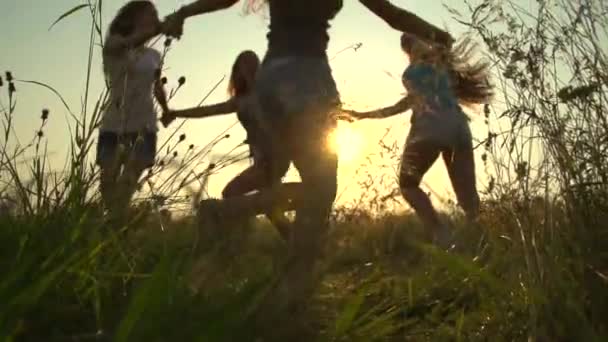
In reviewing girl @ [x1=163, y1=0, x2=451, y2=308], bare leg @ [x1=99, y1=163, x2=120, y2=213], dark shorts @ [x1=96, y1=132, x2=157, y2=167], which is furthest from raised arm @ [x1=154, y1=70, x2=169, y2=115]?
girl @ [x1=163, y1=0, x2=451, y2=308]

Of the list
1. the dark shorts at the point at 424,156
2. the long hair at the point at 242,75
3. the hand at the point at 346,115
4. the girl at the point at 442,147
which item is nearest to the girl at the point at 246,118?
the long hair at the point at 242,75

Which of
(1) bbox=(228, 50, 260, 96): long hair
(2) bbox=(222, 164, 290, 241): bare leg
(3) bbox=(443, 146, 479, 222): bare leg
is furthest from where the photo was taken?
(1) bbox=(228, 50, 260, 96): long hair

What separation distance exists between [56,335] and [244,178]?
9.60 feet

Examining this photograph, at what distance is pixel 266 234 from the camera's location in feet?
20.3

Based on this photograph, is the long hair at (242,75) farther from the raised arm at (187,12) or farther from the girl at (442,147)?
the raised arm at (187,12)

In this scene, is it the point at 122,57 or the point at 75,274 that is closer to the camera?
the point at 75,274

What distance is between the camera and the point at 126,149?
2809 mm

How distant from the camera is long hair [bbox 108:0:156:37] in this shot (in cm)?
539

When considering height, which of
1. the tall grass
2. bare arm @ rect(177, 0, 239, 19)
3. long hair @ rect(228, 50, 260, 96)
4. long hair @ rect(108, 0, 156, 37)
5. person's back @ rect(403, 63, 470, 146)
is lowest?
the tall grass

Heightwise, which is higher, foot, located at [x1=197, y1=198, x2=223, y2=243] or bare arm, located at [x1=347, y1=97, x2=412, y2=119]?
bare arm, located at [x1=347, y1=97, x2=412, y2=119]

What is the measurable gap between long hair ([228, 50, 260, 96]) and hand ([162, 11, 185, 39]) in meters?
2.53

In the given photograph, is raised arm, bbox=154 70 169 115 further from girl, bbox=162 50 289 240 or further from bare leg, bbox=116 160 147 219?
bare leg, bbox=116 160 147 219

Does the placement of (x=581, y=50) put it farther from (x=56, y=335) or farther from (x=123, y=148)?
(x=56, y=335)

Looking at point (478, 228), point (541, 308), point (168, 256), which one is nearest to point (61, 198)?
point (168, 256)
